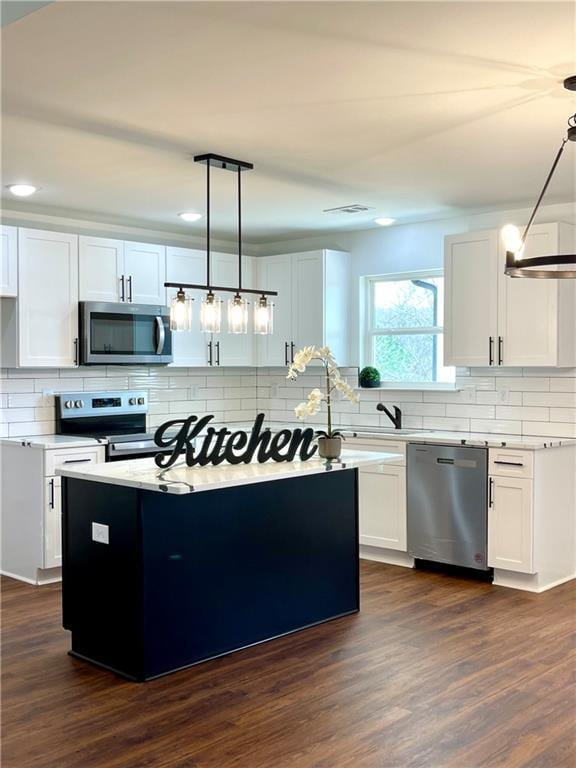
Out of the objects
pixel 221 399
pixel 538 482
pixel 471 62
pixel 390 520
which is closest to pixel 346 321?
pixel 221 399

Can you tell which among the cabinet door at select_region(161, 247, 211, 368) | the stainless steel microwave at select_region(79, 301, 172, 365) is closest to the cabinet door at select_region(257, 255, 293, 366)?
the cabinet door at select_region(161, 247, 211, 368)

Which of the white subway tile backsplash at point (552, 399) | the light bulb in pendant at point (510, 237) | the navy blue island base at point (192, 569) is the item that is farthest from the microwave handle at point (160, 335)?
the light bulb in pendant at point (510, 237)

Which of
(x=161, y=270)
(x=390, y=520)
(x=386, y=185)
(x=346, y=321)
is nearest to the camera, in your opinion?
(x=386, y=185)

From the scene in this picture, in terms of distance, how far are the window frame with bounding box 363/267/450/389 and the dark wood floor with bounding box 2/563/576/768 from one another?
7.29 feet

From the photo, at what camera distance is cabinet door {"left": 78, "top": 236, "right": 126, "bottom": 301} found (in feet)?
19.0

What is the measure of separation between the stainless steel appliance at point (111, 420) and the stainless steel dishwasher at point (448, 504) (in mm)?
1878

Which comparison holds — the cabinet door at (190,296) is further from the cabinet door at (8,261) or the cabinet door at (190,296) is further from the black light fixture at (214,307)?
the black light fixture at (214,307)

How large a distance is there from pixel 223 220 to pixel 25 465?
7.43 feet

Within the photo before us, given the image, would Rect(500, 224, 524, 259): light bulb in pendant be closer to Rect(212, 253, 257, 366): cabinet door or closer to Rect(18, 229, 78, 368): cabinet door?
Rect(18, 229, 78, 368): cabinet door

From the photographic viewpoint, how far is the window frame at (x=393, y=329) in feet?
20.8

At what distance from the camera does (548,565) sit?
524 centimetres

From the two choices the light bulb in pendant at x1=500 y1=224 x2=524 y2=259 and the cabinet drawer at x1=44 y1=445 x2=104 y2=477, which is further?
the cabinet drawer at x1=44 y1=445 x2=104 y2=477

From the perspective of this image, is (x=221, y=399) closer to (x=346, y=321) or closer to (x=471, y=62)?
(x=346, y=321)

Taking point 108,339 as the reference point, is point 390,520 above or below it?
below
